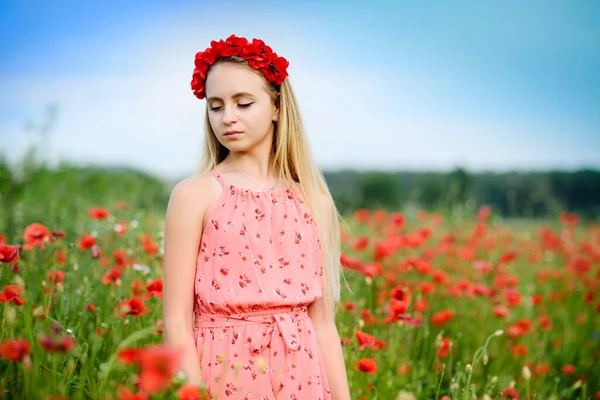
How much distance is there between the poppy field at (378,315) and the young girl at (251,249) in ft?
0.67

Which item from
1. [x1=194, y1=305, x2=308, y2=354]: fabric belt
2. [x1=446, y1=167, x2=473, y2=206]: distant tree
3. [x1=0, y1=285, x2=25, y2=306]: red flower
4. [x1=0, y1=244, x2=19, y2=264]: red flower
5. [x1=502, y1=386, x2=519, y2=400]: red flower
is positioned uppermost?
[x1=446, y1=167, x2=473, y2=206]: distant tree

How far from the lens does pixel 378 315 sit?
11.4 feet

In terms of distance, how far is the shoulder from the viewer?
1816 millimetres

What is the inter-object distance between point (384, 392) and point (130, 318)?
1167 millimetres

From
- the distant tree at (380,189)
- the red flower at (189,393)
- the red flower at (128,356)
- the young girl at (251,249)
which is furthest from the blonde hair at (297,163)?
the distant tree at (380,189)

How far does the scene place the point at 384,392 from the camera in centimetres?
267

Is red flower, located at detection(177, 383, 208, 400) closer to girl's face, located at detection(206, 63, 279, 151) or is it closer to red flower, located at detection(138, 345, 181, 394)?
red flower, located at detection(138, 345, 181, 394)

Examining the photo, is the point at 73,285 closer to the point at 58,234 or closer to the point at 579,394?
the point at 58,234

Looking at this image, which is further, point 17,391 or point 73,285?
point 73,285

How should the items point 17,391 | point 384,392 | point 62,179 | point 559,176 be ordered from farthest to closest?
point 559,176 → point 62,179 → point 384,392 → point 17,391

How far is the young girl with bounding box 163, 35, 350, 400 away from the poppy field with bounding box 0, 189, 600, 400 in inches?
8.0

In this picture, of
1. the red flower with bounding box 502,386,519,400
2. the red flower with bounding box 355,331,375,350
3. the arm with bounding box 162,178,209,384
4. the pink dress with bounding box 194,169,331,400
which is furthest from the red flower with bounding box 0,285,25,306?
the red flower with bounding box 502,386,519,400

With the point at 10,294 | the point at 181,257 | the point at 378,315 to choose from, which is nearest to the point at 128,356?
the point at 181,257

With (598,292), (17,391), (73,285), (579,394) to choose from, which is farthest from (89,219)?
(598,292)
